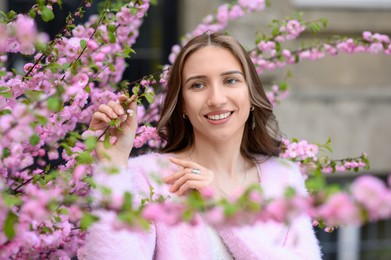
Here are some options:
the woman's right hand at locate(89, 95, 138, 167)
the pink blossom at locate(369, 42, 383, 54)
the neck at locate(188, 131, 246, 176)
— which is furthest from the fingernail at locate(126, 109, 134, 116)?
the pink blossom at locate(369, 42, 383, 54)

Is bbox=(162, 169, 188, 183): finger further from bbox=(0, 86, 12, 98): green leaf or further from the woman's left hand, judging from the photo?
bbox=(0, 86, 12, 98): green leaf

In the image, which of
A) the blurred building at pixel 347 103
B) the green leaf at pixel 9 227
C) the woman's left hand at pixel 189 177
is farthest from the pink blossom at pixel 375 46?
the blurred building at pixel 347 103

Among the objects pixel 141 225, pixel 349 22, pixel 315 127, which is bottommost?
pixel 315 127

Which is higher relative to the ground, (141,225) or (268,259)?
(141,225)

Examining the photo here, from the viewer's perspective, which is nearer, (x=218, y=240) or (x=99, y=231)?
(x=99, y=231)

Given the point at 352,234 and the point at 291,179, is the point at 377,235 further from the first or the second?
the point at 291,179

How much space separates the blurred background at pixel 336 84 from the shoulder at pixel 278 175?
264 centimetres

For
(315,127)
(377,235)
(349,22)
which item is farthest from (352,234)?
(349,22)

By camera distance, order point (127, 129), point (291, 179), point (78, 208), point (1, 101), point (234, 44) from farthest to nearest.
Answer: point (291, 179) → point (234, 44) → point (127, 129) → point (1, 101) → point (78, 208)

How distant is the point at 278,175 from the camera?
231 cm

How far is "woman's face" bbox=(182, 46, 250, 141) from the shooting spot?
206cm

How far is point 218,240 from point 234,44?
0.55m

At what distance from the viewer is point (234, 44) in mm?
2145

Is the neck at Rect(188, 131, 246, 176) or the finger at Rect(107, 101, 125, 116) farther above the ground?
the finger at Rect(107, 101, 125, 116)
